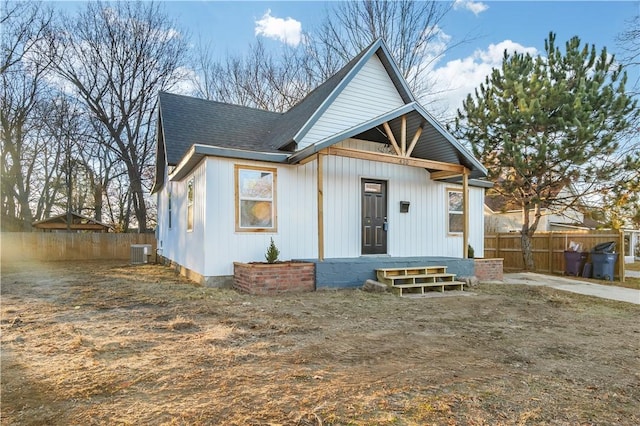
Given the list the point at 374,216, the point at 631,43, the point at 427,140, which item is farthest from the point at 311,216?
the point at 631,43

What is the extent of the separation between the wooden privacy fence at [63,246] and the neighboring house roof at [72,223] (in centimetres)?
316

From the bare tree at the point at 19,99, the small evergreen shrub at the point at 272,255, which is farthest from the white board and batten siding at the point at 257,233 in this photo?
the bare tree at the point at 19,99

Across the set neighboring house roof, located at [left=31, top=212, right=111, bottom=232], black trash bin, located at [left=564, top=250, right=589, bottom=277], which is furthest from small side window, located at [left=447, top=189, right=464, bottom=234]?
neighboring house roof, located at [left=31, top=212, right=111, bottom=232]

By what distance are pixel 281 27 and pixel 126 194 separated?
15.3 m

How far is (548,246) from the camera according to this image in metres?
13.7

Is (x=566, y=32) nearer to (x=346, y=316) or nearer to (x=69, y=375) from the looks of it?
(x=346, y=316)

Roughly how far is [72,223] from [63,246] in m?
4.15

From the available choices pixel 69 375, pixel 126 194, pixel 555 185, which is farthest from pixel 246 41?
pixel 69 375

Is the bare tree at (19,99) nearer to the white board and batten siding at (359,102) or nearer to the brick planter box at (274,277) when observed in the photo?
the white board and batten siding at (359,102)

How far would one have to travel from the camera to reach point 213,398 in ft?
8.77

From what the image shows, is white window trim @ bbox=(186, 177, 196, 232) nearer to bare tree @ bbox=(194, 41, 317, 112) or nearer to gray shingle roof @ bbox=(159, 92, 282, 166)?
gray shingle roof @ bbox=(159, 92, 282, 166)

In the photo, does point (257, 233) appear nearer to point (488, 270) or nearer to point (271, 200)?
point (271, 200)

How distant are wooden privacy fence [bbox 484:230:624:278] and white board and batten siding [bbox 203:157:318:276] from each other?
31.9 feet

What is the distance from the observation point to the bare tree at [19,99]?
57.6 feet
